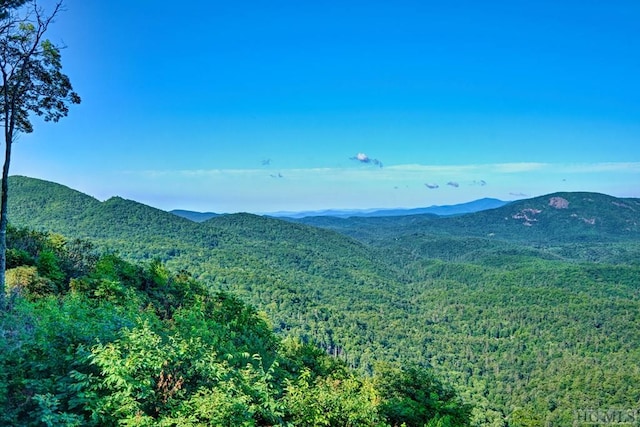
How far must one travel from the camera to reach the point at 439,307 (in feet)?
440

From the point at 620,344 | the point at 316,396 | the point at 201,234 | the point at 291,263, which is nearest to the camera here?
the point at 316,396

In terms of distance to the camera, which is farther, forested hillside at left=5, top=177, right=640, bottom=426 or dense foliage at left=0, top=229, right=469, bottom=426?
forested hillside at left=5, top=177, right=640, bottom=426

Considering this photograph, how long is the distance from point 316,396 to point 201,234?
13704cm

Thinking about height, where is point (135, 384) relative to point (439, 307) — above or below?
above

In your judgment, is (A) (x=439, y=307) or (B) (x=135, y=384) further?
(A) (x=439, y=307)

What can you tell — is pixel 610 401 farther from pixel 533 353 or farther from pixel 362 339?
pixel 362 339

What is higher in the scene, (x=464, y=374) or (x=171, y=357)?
(x=171, y=357)

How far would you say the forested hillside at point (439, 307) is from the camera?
75.3 m

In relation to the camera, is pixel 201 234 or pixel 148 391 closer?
pixel 148 391

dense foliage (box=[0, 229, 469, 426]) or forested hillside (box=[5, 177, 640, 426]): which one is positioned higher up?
dense foliage (box=[0, 229, 469, 426])

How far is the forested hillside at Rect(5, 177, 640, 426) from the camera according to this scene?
75.3m

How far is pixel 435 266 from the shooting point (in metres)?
182

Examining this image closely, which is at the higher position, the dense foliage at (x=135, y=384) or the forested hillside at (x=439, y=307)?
the dense foliage at (x=135, y=384)

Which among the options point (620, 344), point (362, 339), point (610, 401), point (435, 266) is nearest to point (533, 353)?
point (620, 344)
